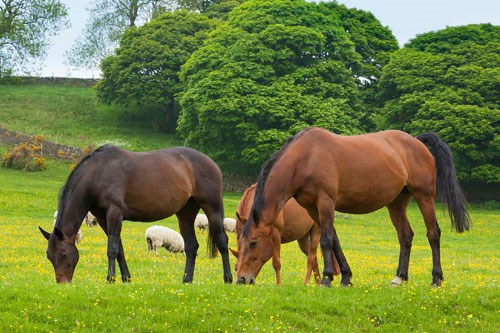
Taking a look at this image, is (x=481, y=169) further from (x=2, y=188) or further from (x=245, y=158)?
(x=2, y=188)

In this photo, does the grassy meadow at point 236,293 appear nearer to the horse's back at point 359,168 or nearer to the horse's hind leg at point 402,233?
the horse's hind leg at point 402,233

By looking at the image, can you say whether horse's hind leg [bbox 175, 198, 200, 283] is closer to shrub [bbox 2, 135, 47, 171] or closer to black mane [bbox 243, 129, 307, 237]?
black mane [bbox 243, 129, 307, 237]

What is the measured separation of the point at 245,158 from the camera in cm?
5169

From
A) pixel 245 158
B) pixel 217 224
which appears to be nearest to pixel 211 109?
pixel 245 158

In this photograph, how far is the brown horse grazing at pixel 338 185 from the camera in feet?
42.3

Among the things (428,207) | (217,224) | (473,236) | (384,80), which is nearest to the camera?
(428,207)

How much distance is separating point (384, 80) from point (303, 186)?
47.6 meters

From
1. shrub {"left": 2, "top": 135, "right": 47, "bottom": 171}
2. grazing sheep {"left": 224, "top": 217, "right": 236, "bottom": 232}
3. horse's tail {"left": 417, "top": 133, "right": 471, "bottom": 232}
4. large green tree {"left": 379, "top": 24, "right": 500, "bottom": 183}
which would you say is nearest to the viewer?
horse's tail {"left": 417, "top": 133, "right": 471, "bottom": 232}

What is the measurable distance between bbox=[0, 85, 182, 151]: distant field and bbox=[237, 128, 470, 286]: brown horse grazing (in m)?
49.8

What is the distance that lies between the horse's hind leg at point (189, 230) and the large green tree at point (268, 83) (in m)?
34.0

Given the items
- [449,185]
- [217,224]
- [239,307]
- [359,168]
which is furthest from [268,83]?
[239,307]

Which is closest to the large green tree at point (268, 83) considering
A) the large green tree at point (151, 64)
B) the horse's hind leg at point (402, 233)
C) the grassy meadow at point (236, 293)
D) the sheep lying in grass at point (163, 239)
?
the large green tree at point (151, 64)

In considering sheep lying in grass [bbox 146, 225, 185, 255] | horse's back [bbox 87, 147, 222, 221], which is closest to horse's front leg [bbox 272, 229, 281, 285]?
horse's back [bbox 87, 147, 222, 221]

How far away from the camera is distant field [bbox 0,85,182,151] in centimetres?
6600
